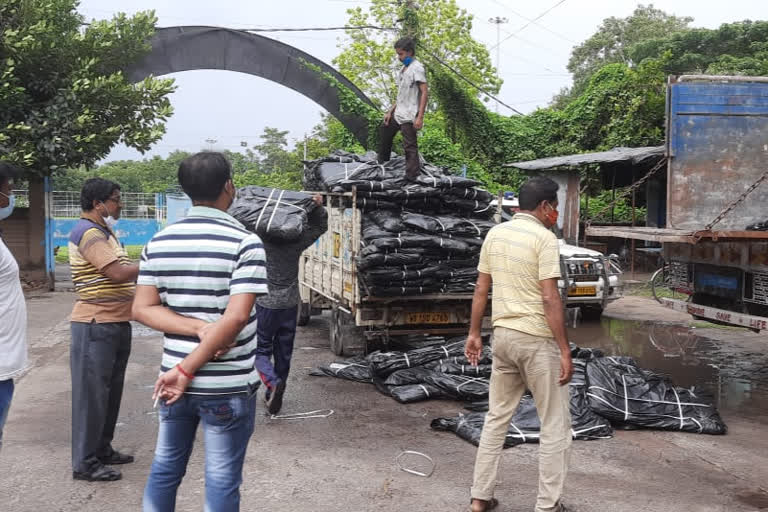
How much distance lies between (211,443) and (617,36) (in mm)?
46321

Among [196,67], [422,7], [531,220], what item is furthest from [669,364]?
[422,7]

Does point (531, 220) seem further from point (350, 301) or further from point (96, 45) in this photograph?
point (96, 45)

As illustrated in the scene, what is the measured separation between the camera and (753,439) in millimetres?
5805

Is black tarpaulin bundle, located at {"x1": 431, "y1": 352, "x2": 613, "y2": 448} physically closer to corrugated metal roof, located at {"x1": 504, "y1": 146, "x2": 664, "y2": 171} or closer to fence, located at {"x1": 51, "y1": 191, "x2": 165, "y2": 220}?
corrugated metal roof, located at {"x1": 504, "y1": 146, "x2": 664, "y2": 171}

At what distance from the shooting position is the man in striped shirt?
2.83m

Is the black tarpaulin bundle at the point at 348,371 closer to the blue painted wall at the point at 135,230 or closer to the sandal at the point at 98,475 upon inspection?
the sandal at the point at 98,475

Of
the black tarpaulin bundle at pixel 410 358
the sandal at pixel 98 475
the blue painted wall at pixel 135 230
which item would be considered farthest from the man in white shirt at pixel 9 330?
the blue painted wall at pixel 135 230

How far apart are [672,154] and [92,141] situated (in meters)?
10.5

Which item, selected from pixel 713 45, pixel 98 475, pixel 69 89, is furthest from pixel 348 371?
pixel 713 45

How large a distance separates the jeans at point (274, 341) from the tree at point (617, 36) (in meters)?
39.3

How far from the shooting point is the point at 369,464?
513 centimetres

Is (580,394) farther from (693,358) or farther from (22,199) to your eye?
(22,199)

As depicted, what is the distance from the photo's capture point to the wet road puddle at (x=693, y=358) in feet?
23.8

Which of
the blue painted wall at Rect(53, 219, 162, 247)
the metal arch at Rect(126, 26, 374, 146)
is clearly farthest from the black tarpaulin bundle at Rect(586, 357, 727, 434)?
the blue painted wall at Rect(53, 219, 162, 247)
